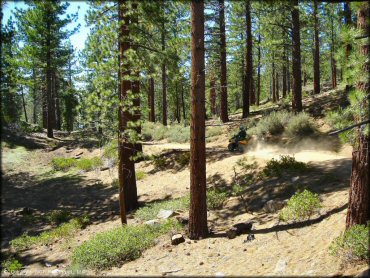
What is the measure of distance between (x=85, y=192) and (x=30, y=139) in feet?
47.9

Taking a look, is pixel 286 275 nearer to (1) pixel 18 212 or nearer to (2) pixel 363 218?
(2) pixel 363 218

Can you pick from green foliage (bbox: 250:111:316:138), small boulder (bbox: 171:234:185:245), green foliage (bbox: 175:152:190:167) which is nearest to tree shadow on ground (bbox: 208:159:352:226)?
small boulder (bbox: 171:234:185:245)

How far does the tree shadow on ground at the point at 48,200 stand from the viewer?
40.3 feet

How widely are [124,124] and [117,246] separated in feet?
14.3

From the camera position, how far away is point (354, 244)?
5.53m

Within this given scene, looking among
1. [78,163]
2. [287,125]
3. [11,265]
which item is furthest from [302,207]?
[78,163]

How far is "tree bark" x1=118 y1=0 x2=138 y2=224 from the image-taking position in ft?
31.7

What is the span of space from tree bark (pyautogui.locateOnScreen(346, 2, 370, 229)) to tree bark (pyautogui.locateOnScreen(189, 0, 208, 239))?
3.62 m

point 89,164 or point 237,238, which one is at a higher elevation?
point 89,164

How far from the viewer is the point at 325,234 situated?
7020 mm

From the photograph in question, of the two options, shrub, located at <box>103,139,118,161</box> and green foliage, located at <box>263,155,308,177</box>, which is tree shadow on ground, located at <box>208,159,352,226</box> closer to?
green foliage, located at <box>263,155,308,177</box>

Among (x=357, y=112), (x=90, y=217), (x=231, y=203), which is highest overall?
(x=357, y=112)

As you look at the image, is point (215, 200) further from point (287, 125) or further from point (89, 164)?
point (89, 164)

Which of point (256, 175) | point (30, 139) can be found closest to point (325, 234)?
point (256, 175)
